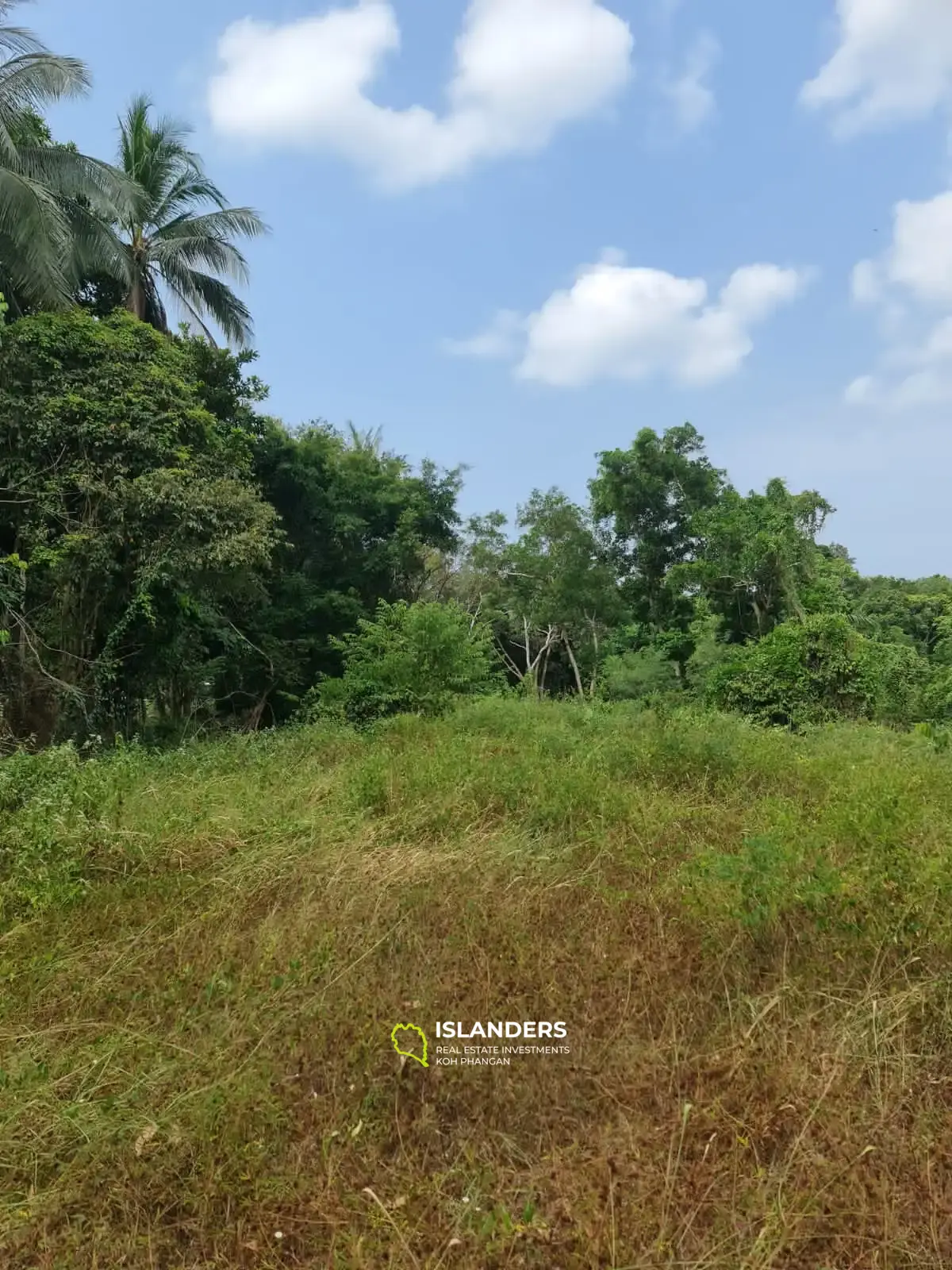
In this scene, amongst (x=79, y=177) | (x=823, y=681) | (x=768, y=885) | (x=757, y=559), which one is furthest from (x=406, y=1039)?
(x=757, y=559)

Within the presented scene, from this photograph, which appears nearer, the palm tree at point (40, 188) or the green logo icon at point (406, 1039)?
the green logo icon at point (406, 1039)

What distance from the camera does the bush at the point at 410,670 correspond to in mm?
9938

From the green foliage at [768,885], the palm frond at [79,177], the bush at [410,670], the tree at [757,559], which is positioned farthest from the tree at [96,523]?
the tree at [757,559]

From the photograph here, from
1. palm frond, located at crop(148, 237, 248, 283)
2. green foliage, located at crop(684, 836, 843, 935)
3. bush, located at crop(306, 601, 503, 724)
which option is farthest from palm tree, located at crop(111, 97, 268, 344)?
green foliage, located at crop(684, 836, 843, 935)

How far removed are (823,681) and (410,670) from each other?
244 inches

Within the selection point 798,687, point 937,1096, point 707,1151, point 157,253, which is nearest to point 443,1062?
point 707,1151

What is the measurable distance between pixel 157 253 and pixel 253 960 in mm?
12151

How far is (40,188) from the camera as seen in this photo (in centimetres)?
833

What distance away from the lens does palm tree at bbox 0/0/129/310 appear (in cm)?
804

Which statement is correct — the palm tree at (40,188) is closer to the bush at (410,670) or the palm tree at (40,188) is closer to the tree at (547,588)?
the bush at (410,670)

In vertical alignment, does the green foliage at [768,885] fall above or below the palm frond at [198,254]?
below

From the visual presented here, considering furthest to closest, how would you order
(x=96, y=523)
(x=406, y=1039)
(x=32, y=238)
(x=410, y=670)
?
1. (x=410, y=670)
2. (x=32, y=238)
3. (x=96, y=523)
4. (x=406, y=1039)

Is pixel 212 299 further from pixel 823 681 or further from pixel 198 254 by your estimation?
pixel 823 681

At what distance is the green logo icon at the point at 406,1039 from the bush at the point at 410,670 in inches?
264
